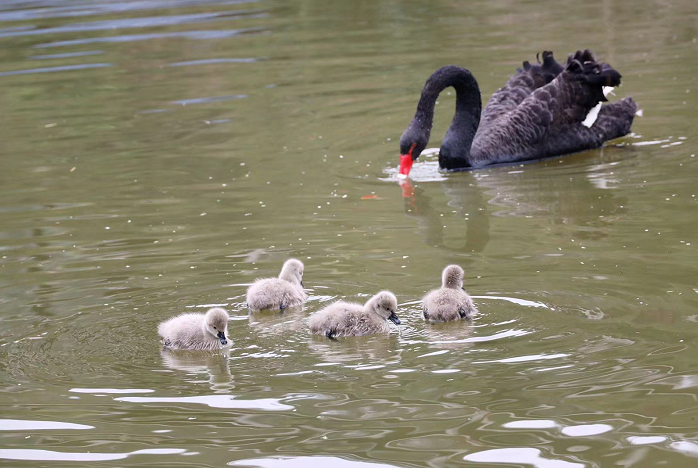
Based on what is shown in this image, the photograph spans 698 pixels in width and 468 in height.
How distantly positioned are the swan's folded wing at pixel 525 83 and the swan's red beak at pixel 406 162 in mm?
1439

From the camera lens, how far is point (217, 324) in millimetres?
5465

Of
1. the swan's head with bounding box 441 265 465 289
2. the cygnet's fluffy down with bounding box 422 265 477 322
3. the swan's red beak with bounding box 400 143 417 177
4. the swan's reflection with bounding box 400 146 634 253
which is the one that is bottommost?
the cygnet's fluffy down with bounding box 422 265 477 322

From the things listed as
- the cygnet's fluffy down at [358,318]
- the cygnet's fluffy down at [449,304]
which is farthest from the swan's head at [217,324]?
the cygnet's fluffy down at [449,304]

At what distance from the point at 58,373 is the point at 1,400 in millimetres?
288

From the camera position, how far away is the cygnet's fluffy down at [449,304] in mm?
5621

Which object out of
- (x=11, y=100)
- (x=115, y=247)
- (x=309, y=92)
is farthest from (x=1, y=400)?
(x=11, y=100)

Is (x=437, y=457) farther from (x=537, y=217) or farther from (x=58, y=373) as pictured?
(x=537, y=217)

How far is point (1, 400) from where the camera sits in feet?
16.9

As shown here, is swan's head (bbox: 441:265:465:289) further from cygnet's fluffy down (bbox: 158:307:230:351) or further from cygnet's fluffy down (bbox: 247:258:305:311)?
cygnet's fluffy down (bbox: 158:307:230:351)

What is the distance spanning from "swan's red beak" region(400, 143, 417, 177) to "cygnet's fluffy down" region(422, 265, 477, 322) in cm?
361

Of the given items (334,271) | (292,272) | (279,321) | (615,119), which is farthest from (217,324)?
(615,119)

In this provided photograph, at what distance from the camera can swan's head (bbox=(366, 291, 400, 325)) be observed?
18.4 ft

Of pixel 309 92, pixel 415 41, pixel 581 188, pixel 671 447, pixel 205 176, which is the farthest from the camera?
pixel 415 41

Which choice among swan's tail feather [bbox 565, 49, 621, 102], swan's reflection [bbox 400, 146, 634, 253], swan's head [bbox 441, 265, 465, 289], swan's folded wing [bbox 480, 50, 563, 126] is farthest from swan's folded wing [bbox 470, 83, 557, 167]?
swan's head [bbox 441, 265, 465, 289]
